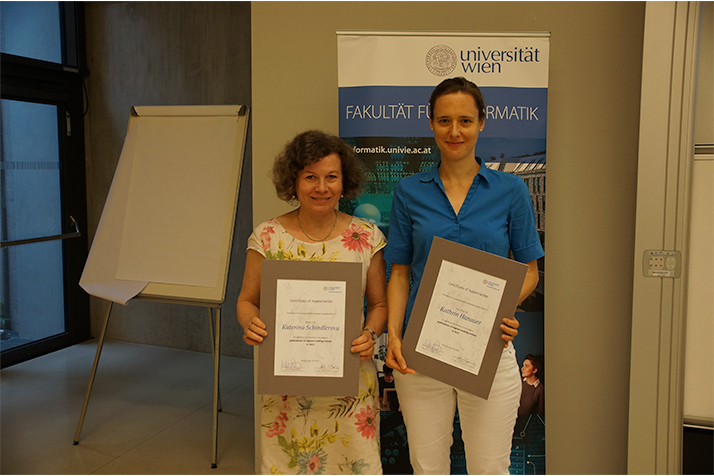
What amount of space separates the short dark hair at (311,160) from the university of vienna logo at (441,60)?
2.83ft

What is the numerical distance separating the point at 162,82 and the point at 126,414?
120 inches

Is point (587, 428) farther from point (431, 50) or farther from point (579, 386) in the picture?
point (431, 50)

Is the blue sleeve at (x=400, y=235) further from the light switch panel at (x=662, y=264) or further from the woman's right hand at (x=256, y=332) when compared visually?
the light switch panel at (x=662, y=264)

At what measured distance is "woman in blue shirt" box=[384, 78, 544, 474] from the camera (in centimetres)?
170

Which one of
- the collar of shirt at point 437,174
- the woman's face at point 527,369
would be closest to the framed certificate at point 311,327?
the collar of shirt at point 437,174

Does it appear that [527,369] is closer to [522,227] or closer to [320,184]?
[522,227]

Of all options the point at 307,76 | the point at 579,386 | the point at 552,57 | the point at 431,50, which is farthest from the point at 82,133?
the point at 579,386

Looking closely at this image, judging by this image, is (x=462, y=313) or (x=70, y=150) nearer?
(x=462, y=313)

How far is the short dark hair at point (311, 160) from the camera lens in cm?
171

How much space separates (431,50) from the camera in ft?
7.91

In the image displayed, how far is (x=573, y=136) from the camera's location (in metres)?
2.61

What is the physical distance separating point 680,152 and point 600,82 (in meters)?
0.51

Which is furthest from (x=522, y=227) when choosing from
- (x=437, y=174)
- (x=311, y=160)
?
(x=311, y=160)
